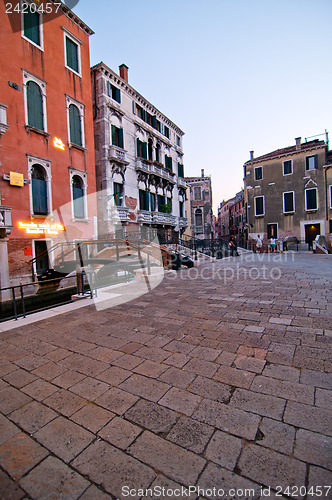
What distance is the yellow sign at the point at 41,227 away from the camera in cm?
1130

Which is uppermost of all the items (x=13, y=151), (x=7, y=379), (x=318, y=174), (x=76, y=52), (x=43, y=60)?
(x=76, y=52)

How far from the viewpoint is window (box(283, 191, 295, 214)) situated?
26.6 m

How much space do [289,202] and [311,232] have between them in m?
4.05

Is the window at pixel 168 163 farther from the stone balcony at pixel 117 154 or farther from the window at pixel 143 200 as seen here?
the stone balcony at pixel 117 154

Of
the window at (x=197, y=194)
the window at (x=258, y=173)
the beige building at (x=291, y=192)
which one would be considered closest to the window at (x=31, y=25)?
the beige building at (x=291, y=192)

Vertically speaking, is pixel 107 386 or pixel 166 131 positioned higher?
pixel 166 131

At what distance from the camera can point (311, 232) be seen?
84.2 ft

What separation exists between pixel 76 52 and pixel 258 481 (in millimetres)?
19766

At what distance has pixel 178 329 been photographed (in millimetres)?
3936

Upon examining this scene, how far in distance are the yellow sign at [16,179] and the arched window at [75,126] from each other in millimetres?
4414

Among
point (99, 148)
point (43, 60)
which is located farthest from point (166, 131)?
point (43, 60)

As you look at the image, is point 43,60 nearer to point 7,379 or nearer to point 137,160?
point 137,160

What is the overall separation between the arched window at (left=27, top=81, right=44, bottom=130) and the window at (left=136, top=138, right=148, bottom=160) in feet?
27.8

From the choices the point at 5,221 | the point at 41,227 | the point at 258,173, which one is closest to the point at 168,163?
the point at 258,173
